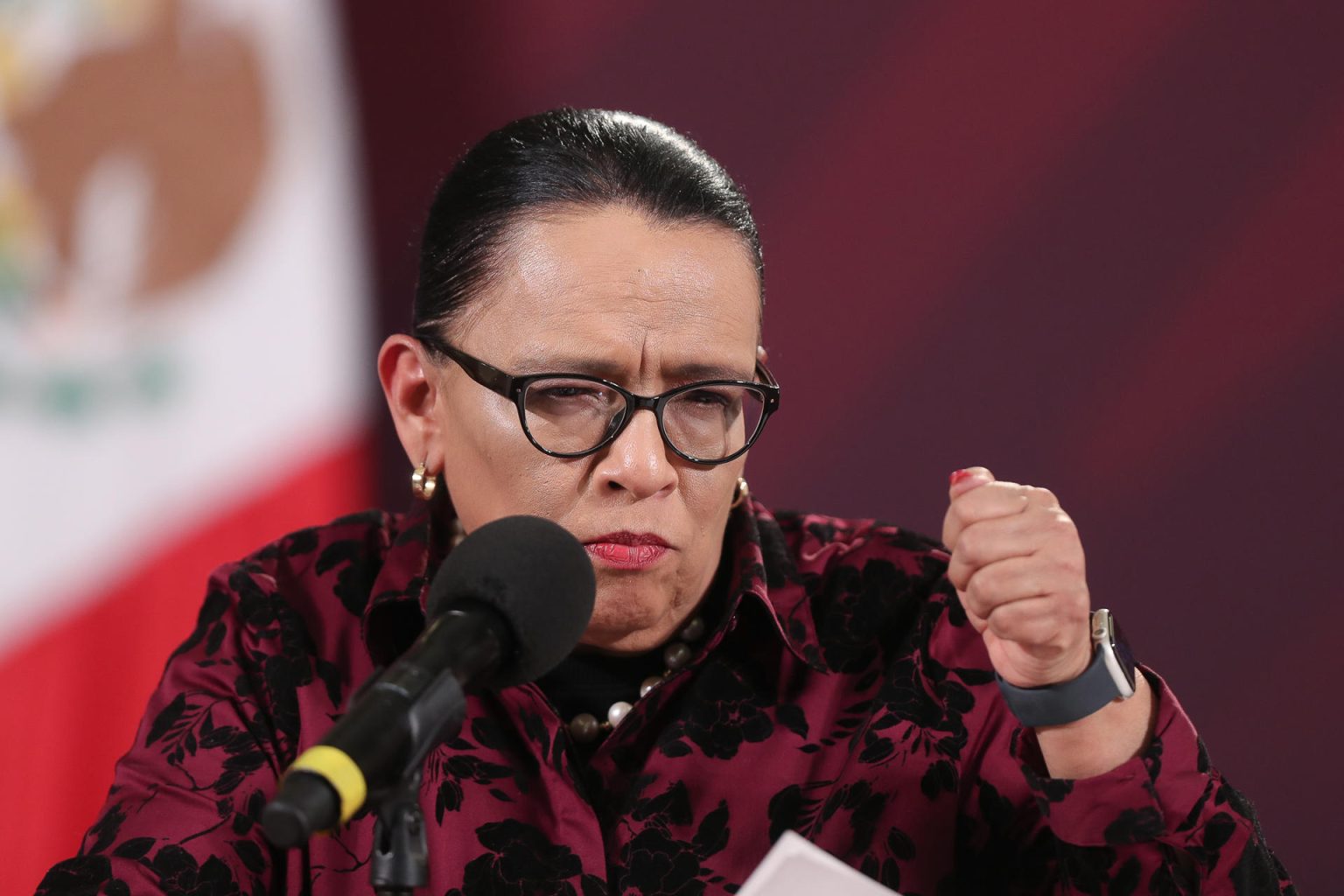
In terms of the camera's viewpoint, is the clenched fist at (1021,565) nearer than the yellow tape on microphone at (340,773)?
No

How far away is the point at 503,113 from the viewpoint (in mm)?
2352

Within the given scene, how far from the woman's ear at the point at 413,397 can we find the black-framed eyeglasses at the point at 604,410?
5.6 inches

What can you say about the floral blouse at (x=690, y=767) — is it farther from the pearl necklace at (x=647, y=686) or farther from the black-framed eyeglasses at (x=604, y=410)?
the black-framed eyeglasses at (x=604, y=410)

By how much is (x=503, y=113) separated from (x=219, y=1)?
0.50 m

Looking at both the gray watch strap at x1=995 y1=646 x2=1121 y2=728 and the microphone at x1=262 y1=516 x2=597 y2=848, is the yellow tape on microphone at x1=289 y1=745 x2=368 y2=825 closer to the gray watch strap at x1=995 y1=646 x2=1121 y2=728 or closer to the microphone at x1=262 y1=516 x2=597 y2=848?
the microphone at x1=262 y1=516 x2=597 y2=848

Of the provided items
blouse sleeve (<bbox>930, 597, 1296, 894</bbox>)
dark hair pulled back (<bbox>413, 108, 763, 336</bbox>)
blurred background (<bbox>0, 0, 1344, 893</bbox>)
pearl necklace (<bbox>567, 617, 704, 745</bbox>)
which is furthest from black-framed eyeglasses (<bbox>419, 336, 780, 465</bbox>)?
blurred background (<bbox>0, 0, 1344, 893</bbox>)

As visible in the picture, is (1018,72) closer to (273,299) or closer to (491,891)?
(273,299)

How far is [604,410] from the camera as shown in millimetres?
1430

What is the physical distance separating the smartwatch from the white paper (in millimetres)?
301

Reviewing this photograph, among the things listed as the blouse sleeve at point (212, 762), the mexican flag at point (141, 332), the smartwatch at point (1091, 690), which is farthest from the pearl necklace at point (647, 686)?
the mexican flag at point (141, 332)

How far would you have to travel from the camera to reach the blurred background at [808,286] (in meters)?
2.09

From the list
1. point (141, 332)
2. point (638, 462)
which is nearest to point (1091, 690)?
point (638, 462)

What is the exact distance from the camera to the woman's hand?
1159 millimetres

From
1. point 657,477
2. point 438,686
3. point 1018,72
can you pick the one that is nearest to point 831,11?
point 1018,72
